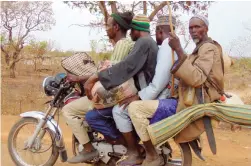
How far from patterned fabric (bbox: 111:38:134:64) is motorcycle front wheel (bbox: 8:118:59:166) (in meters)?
1.33

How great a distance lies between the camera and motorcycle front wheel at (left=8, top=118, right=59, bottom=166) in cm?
455

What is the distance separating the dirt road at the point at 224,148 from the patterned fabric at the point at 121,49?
1.87m

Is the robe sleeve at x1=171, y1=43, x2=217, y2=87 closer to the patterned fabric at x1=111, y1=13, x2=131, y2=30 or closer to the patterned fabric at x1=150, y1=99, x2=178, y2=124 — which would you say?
the patterned fabric at x1=150, y1=99, x2=178, y2=124

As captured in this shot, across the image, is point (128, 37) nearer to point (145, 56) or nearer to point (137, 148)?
Answer: point (145, 56)

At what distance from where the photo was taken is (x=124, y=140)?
3.94 meters

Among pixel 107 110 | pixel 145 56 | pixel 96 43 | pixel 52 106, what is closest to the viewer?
pixel 145 56

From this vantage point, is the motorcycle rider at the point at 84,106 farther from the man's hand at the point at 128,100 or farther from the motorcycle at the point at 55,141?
the man's hand at the point at 128,100

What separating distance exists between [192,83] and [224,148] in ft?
11.0

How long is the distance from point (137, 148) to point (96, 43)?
10.8m

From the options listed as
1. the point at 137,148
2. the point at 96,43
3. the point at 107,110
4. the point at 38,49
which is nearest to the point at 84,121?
the point at 107,110

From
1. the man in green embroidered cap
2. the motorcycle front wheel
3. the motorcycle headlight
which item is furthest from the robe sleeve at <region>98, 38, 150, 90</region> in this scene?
the motorcycle front wheel

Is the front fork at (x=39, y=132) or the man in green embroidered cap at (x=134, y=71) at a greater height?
the man in green embroidered cap at (x=134, y=71)

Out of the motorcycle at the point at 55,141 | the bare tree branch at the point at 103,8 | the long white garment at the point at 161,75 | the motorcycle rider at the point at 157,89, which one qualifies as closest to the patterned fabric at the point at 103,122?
the motorcycle rider at the point at 157,89

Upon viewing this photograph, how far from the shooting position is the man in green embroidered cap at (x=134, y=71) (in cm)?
358
